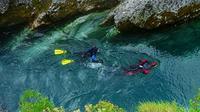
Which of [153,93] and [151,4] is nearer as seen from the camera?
[153,93]

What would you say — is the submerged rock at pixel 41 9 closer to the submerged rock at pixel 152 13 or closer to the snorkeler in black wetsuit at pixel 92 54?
the submerged rock at pixel 152 13

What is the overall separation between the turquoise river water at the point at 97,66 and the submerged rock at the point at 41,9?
59 centimetres

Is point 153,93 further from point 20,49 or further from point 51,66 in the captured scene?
point 20,49

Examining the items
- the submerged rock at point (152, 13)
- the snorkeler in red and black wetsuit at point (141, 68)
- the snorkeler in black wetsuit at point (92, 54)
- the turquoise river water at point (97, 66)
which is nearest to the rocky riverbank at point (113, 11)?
the submerged rock at point (152, 13)

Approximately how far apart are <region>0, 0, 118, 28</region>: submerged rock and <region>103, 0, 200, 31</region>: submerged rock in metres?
2.53

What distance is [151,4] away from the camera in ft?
90.0

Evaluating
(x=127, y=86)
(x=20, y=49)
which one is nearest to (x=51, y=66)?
(x=20, y=49)

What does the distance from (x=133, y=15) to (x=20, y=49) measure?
6.62 metres

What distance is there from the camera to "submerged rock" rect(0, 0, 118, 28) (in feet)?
96.9

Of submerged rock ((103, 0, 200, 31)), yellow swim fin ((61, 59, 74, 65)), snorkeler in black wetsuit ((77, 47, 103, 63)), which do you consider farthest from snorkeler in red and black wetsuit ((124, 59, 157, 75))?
submerged rock ((103, 0, 200, 31))

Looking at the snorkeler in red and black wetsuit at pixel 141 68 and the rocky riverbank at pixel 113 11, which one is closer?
the snorkeler in red and black wetsuit at pixel 141 68

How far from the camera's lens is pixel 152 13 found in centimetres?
2750

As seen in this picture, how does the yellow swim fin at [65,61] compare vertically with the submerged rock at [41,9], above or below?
below

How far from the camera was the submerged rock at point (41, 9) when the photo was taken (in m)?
29.5
